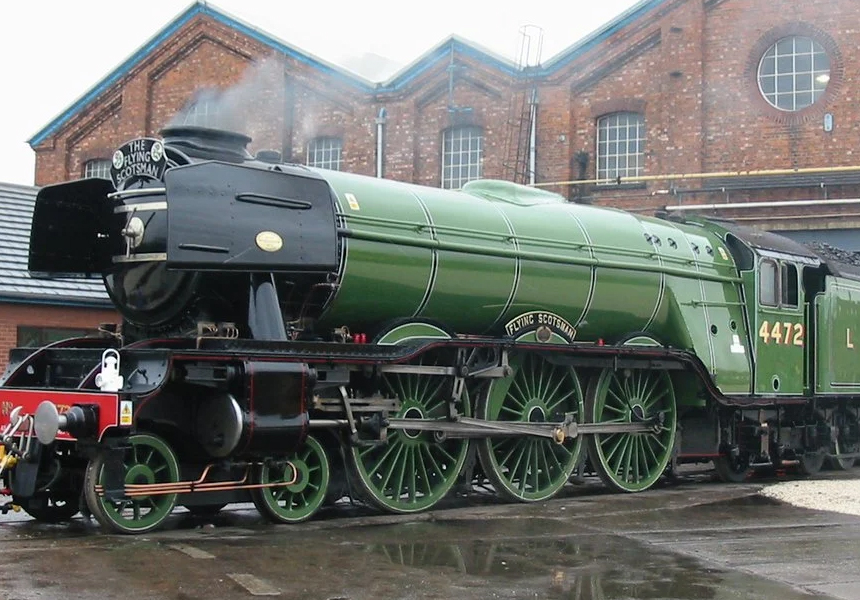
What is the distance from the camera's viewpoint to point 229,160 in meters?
9.34

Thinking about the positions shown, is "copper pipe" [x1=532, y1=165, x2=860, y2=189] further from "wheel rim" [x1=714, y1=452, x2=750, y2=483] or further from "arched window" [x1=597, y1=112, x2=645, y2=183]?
"wheel rim" [x1=714, y1=452, x2=750, y2=483]

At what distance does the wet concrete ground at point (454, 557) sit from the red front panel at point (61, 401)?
0.81 meters

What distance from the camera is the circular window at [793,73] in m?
20.9

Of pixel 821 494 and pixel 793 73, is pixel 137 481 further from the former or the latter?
pixel 793 73

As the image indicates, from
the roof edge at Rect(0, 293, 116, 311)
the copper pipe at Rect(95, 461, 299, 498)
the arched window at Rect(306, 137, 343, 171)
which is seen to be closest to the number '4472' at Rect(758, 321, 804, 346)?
the copper pipe at Rect(95, 461, 299, 498)

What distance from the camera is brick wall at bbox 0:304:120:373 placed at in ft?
50.2

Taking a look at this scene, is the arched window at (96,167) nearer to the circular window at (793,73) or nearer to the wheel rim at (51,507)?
the circular window at (793,73)

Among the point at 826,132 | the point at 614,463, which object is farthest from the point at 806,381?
the point at 826,132

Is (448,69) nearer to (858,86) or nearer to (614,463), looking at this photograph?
(858,86)

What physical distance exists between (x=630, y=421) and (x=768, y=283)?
3100 millimetres

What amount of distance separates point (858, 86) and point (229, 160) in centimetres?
1455

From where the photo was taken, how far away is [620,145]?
2267cm

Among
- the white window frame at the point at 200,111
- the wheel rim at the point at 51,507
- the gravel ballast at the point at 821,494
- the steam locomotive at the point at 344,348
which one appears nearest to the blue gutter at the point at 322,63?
the white window frame at the point at 200,111

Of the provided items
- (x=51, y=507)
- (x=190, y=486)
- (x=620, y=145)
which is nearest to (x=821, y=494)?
(x=190, y=486)
